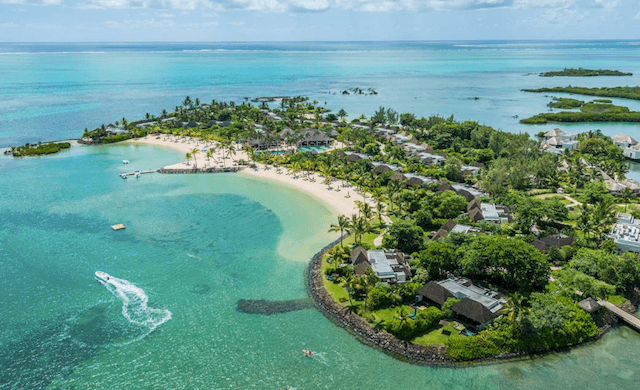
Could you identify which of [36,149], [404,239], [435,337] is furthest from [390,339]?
[36,149]

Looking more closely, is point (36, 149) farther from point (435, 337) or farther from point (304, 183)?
point (435, 337)

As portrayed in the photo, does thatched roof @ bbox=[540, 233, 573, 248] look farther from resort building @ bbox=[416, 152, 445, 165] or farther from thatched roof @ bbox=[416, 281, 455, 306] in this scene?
resort building @ bbox=[416, 152, 445, 165]

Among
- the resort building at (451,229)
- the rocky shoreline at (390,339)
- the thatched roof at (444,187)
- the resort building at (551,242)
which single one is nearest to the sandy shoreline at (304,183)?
the thatched roof at (444,187)

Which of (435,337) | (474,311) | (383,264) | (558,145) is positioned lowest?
(435,337)

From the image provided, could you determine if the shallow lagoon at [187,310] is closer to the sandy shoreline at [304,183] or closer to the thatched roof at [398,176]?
the sandy shoreline at [304,183]

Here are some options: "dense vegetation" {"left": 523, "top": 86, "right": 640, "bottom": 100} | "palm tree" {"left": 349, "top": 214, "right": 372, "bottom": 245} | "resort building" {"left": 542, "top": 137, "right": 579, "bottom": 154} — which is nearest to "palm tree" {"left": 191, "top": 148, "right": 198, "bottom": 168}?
"palm tree" {"left": 349, "top": 214, "right": 372, "bottom": 245}

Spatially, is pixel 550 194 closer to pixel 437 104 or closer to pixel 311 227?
pixel 311 227
